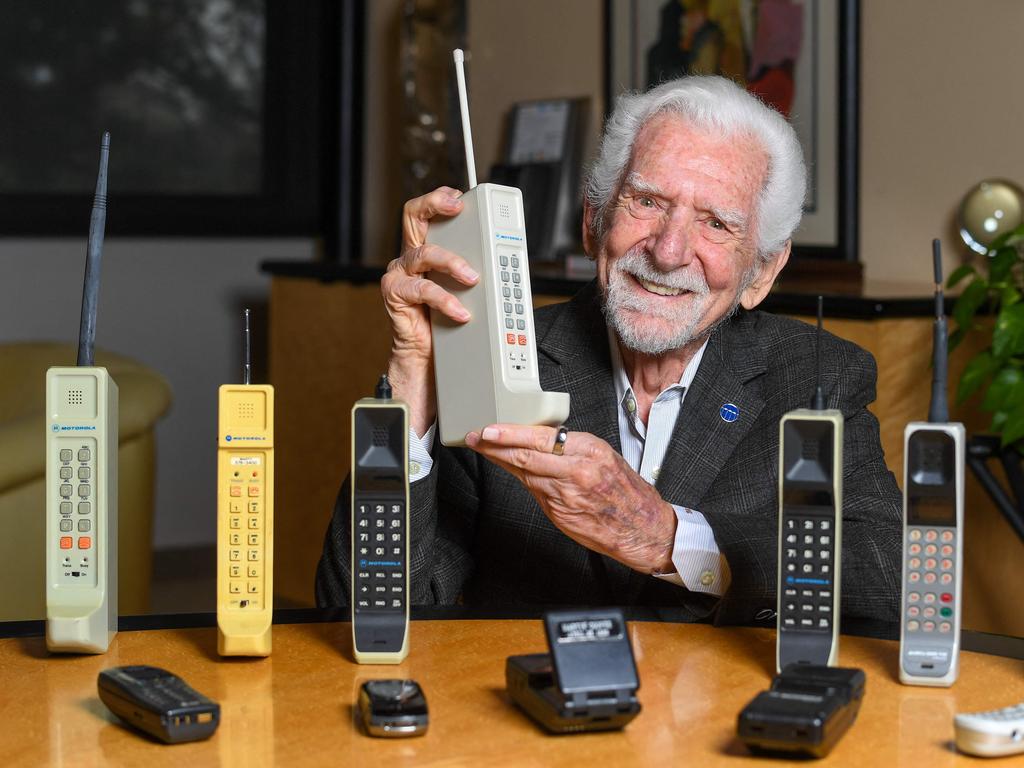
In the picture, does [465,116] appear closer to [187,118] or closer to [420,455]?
[420,455]

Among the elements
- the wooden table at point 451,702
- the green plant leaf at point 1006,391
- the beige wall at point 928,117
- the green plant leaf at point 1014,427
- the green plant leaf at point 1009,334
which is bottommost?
Answer: the wooden table at point 451,702

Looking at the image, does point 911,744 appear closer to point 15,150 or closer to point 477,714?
point 477,714

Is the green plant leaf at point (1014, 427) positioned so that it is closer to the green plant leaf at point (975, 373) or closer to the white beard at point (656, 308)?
the green plant leaf at point (975, 373)

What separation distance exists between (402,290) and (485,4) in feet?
8.33

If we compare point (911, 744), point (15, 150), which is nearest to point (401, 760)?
point (911, 744)

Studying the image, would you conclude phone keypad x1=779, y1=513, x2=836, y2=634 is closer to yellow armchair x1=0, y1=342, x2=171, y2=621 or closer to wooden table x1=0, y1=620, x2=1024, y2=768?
wooden table x1=0, y1=620, x2=1024, y2=768

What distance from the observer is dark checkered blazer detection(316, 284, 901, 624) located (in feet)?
4.99

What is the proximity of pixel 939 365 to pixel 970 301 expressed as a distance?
3.37ft

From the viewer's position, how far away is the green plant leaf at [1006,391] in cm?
204

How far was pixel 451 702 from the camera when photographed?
1.11 metres

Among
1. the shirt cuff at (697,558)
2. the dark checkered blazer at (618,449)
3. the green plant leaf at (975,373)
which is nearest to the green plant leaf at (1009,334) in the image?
the green plant leaf at (975,373)

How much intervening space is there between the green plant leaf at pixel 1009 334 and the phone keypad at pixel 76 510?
134cm

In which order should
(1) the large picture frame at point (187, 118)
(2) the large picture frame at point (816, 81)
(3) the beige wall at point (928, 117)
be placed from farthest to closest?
1. (1) the large picture frame at point (187, 118)
2. (2) the large picture frame at point (816, 81)
3. (3) the beige wall at point (928, 117)

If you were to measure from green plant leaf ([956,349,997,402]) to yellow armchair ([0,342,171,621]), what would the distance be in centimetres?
144
